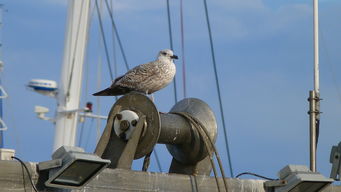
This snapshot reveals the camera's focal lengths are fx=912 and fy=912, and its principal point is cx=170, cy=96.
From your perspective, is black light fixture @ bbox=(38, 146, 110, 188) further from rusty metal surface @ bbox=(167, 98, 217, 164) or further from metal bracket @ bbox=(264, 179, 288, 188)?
rusty metal surface @ bbox=(167, 98, 217, 164)

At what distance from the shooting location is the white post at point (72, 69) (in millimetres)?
34219

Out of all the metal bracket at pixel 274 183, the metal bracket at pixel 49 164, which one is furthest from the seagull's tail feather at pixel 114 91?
the metal bracket at pixel 49 164

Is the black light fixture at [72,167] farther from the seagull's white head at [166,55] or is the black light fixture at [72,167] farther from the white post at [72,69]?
the white post at [72,69]

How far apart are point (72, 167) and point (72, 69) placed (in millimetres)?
25852

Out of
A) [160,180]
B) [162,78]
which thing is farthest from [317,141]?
[160,180]

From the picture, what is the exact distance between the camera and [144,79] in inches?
480

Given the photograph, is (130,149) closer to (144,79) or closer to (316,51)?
(144,79)

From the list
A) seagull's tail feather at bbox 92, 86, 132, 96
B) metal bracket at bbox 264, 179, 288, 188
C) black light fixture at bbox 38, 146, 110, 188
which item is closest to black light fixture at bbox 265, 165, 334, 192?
metal bracket at bbox 264, 179, 288, 188

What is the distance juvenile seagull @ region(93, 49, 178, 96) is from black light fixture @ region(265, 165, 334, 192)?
225 centimetres

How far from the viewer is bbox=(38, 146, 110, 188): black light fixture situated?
8.89 metres

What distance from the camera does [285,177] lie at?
10.9 m

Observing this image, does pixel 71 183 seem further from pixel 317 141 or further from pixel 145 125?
pixel 317 141

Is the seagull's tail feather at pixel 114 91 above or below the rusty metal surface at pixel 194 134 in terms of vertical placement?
above

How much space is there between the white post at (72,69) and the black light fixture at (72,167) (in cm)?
2497
